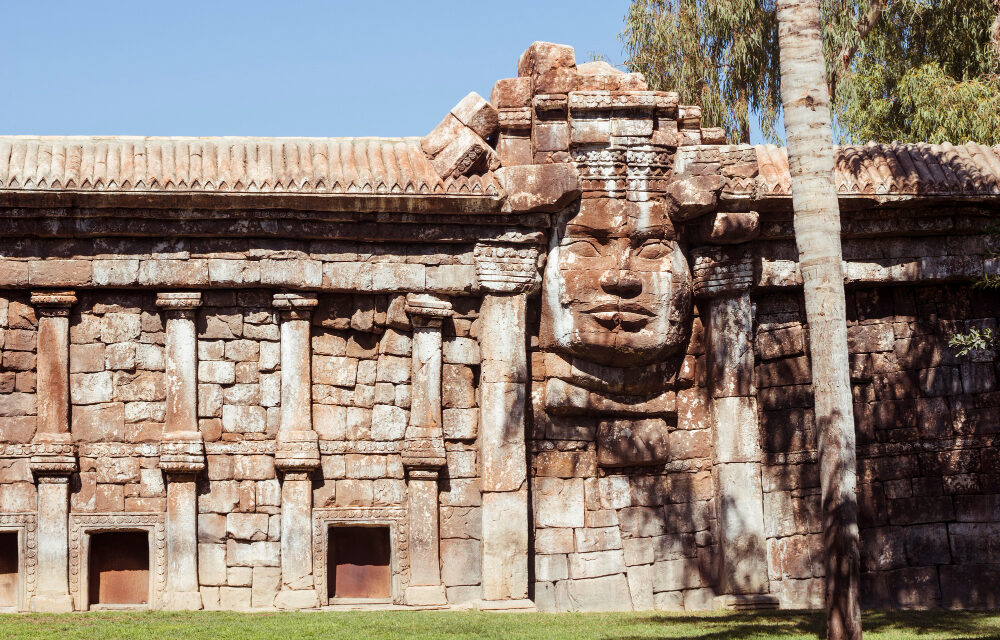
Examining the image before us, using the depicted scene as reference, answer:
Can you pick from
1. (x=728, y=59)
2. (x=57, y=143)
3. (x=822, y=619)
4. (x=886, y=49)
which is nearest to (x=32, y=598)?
(x=57, y=143)

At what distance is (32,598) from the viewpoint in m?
13.6

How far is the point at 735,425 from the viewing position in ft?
48.9

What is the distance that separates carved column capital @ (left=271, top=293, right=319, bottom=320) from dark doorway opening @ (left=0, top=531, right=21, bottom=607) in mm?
3551

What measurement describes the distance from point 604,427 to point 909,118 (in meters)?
9.87

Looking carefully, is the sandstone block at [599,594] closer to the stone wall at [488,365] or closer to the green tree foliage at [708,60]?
the stone wall at [488,365]

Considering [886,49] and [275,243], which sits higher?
[886,49]

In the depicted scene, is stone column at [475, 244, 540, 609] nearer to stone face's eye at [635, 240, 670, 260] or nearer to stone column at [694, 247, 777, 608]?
stone face's eye at [635, 240, 670, 260]

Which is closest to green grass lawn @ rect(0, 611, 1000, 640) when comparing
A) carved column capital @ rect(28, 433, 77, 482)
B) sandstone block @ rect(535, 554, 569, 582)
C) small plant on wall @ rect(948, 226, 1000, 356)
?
sandstone block @ rect(535, 554, 569, 582)

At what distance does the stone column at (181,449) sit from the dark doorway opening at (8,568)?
1569 mm

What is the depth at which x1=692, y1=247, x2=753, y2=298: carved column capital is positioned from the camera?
15.2m

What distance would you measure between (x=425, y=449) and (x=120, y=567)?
338 centimetres

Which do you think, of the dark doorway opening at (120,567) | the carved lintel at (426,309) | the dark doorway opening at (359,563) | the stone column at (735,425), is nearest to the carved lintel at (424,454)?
the dark doorway opening at (359,563)

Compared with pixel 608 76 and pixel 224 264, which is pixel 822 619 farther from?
pixel 224 264

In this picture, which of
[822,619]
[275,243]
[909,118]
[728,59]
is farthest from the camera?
[728,59]
